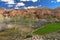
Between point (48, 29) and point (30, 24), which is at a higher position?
point (30, 24)

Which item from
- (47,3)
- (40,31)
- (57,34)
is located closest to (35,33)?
(40,31)

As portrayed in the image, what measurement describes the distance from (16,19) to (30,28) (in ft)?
2.66

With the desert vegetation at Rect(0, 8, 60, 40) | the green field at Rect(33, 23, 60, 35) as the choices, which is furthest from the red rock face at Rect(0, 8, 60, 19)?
the green field at Rect(33, 23, 60, 35)

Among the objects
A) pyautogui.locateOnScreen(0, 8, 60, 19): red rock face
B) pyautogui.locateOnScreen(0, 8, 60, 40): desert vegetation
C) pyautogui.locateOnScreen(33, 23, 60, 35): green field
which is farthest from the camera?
pyautogui.locateOnScreen(0, 8, 60, 19): red rock face

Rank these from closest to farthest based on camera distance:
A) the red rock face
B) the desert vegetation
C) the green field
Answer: the desert vegetation → the green field → the red rock face

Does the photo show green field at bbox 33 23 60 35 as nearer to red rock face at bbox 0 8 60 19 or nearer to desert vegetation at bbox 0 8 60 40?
A: desert vegetation at bbox 0 8 60 40

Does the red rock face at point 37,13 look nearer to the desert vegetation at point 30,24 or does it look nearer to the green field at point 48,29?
the desert vegetation at point 30,24

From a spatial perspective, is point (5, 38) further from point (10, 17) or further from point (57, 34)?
point (57, 34)

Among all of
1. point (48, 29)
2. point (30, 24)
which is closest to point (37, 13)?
point (30, 24)

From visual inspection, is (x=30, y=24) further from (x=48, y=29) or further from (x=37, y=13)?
(x=48, y=29)

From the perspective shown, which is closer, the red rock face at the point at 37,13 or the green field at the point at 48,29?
the green field at the point at 48,29

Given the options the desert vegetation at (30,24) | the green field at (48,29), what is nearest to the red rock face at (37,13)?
the desert vegetation at (30,24)

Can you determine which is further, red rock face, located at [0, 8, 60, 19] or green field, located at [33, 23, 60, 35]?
red rock face, located at [0, 8, 60, 19]

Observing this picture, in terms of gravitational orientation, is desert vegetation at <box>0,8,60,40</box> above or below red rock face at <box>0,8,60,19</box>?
below
